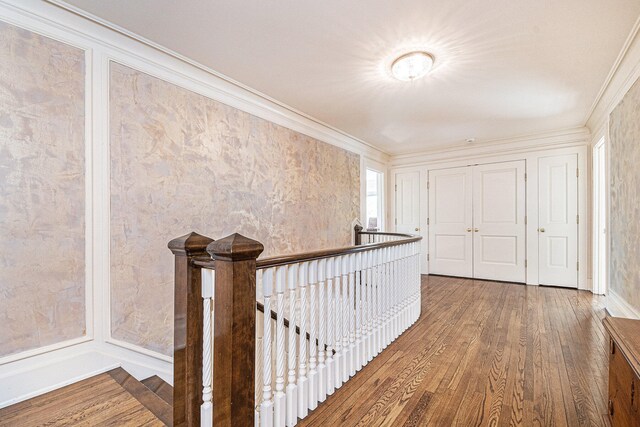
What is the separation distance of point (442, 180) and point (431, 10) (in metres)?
3.98

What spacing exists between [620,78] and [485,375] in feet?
9.43

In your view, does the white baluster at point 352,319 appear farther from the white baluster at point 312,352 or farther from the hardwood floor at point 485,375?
the white baluster at point 312,352

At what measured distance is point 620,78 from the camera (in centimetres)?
265

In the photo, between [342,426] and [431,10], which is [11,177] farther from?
[431,10]

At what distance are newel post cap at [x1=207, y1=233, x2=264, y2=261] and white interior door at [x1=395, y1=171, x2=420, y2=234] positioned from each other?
16.7ft

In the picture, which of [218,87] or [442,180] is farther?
[442,180]

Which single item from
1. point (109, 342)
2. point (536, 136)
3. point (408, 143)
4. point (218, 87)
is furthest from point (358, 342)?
point (536, 136)

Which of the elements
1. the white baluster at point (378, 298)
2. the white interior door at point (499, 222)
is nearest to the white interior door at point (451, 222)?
the white interior door at point (499, 222)

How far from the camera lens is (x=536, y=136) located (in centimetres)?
460

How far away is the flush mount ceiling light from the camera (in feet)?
7.82

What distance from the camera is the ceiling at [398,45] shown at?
1907 millimetres

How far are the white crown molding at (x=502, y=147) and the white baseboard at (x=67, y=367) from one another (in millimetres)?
5193

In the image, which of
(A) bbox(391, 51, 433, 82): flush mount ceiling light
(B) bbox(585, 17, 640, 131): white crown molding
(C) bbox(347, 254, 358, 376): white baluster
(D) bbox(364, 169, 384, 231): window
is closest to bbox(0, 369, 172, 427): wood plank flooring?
(C) bbox(347, 254, 358, 376): white baluster

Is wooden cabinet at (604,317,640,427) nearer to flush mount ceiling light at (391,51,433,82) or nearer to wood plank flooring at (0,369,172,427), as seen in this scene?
wood plank flooring at (0,369,172,427)
